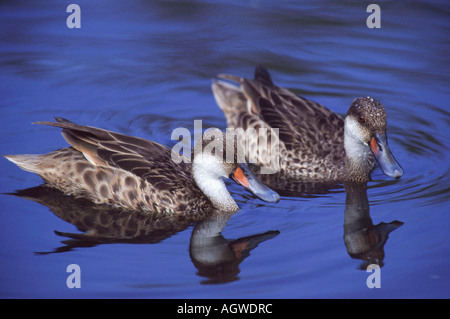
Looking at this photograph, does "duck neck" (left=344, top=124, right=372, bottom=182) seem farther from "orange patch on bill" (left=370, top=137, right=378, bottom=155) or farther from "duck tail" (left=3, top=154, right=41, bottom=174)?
"duck tail" (left=3, top=154, right=41, bottom=174)

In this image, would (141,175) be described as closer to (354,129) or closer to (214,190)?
(214,190)

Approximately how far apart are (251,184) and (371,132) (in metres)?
1.54

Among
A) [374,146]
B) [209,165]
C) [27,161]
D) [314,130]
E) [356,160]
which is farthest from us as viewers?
[314,130]

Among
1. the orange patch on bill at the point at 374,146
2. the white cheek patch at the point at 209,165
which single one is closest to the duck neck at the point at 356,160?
the orange patch on bill at the point at 374,146

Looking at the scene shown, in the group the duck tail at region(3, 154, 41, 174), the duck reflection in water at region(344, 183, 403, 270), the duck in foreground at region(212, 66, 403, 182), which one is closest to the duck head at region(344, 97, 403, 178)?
the duck in foreground at region(212, 66, 403, 182)

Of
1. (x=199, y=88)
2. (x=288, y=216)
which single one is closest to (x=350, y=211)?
(x=288, y=216)

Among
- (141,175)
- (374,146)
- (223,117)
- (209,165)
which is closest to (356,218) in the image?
(374,146)

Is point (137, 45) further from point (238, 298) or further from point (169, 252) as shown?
point (238, 298)

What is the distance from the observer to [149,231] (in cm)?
692

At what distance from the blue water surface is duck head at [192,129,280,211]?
20cm

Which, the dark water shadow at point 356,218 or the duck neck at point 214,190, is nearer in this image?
the dark water shadow at point 356,218

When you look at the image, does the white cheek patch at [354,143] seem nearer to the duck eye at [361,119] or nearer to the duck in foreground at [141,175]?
the duck eye at [361,119]

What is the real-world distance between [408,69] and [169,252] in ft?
18.5

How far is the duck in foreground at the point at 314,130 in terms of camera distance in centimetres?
788
